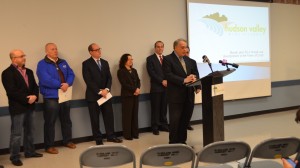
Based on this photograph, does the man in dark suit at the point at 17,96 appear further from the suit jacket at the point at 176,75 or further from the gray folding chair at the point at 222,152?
the gray folding chair at the point at 222,152

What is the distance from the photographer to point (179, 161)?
2.64 m

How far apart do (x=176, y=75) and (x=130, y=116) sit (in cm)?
167

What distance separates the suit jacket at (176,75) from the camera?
4523mm

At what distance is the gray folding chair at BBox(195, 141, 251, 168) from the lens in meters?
2.59

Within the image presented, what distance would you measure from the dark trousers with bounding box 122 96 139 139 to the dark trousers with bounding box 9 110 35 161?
1634 mm

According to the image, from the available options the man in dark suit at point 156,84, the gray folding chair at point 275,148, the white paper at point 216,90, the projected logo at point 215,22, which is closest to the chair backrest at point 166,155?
the gray folding chair at point 275,148

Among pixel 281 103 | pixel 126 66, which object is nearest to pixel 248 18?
pixel 281 103

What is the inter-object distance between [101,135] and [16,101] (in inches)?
63.8

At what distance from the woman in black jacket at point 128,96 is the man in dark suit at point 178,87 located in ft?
4.14

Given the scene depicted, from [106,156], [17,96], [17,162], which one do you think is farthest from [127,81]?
[106,156]

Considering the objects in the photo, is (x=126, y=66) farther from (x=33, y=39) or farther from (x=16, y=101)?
(x=16, y=101)

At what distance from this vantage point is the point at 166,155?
2604 millimetres

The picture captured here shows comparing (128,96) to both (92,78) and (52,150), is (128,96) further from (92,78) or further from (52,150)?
(52,150)

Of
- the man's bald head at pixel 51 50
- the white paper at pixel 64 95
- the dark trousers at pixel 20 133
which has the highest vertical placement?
the man's bald head at pixel 51 50
